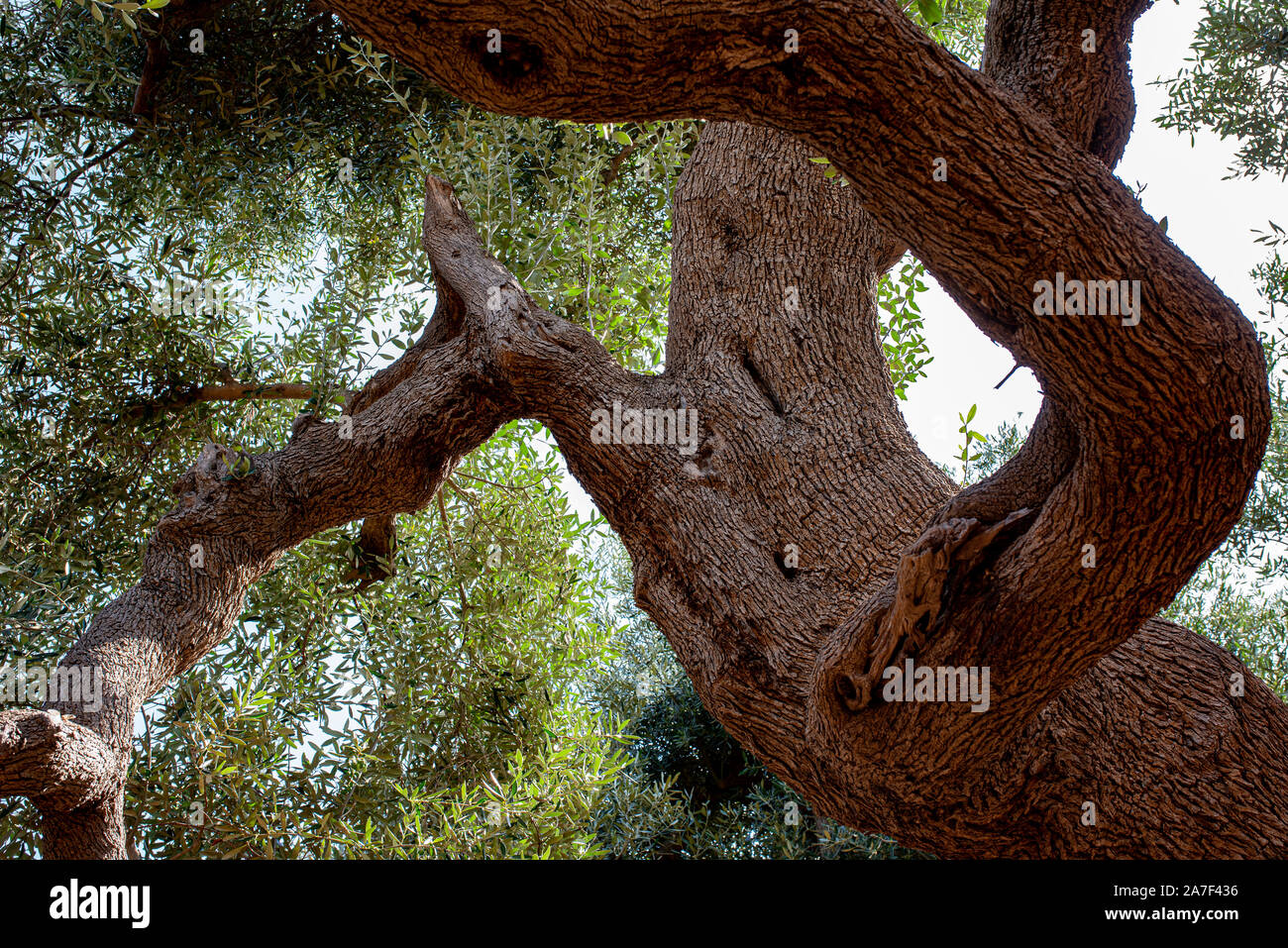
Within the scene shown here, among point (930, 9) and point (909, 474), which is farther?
point (909, 474)

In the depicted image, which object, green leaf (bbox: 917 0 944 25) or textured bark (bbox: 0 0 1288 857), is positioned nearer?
textured bark (bbox: 0 0 1288 857)

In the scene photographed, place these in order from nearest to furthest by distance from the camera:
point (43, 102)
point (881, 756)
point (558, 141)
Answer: point (881, 756) < point (43, 102) < point (558, 141)

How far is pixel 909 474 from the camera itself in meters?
3.56

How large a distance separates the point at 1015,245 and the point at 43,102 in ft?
20.9

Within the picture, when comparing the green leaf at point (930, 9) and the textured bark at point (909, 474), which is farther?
the green leaf at point (930, 9)

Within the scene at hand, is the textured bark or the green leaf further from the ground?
the green leaf

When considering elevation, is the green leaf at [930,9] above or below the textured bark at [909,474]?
above

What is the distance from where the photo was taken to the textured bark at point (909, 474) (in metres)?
2.22

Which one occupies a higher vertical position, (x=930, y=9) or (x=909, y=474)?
(x=930, y=9)

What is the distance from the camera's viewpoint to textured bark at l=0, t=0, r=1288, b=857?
2219 millimetres
